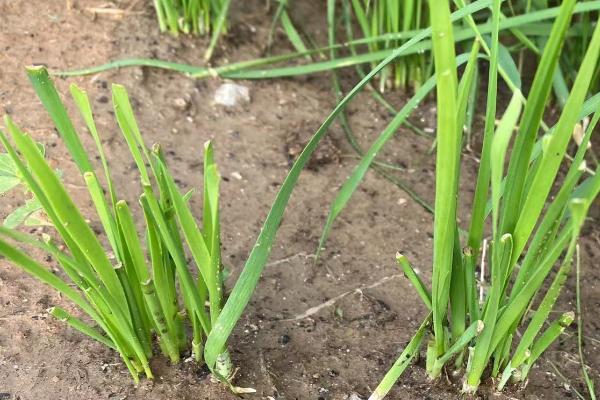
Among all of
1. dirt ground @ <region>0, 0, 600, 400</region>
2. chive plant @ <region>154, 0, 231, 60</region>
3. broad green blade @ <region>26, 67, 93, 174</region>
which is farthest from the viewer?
chive plant @ <region>154, 0, 231, 60</region>

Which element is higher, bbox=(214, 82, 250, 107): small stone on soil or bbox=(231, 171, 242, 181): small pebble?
bbox=(214, 82, 250, 107): small stone on soil

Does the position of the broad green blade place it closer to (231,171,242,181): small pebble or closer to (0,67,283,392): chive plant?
(0,67,283,392): chive plant

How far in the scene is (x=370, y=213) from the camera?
146cm

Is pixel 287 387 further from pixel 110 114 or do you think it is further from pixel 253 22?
pixel 253 22

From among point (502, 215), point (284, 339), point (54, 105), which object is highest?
point (54, 105)

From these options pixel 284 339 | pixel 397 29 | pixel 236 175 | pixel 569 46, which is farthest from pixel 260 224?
pixel 569 46

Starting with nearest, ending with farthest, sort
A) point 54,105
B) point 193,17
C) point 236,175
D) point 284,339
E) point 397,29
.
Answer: point 54,105
point 284,339
point 236,175
point 397,29
point 193,17

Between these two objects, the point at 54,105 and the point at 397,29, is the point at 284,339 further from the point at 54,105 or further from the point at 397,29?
the point at 397,29

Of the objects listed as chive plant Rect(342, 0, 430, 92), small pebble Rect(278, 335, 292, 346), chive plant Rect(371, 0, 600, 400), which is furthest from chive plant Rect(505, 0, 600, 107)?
small pebble Rect(278, 335, 292, 346)

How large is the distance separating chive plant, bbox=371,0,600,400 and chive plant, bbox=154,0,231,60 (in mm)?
867

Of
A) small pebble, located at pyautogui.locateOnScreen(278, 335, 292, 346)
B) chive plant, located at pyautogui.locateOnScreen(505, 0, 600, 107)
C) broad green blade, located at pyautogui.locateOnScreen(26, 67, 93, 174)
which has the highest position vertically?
broad green blade, located at pyautogui.locateOnScreen(26, 67, 93, 174)

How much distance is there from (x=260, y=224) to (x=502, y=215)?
1.82 feet

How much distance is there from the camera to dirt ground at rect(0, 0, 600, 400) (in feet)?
3.56

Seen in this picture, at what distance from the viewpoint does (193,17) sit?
1762mm
